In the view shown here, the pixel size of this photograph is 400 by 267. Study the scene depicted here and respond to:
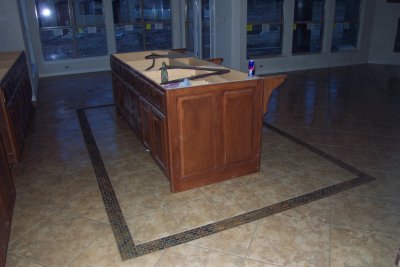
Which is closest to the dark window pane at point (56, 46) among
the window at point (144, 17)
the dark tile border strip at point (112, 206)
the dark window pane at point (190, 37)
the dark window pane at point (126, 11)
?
the window at point (144, 17)

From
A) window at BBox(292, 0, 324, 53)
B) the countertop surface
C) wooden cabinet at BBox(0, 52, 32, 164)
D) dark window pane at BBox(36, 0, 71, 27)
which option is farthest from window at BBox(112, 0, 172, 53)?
wooden cabinet at BBox(0, 52, 32, 164)

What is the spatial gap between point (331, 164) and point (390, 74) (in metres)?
5.77

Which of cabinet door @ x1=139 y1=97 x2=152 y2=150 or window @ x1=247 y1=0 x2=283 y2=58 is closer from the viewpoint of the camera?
cabinet door @ x1=139 y1=97 x2=152 y2=150

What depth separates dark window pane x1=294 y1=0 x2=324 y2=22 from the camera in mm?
8631

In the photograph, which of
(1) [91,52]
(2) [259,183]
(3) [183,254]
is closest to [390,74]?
(2) [259,183]

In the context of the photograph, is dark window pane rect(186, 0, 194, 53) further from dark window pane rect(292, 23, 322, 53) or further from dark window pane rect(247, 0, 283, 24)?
dark window pane rect(292, 23, 322, 53)

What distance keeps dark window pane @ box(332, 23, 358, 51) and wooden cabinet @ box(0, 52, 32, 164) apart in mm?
8302

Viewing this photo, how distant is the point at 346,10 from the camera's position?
30.9 feet

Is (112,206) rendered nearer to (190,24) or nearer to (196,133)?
(196,133)

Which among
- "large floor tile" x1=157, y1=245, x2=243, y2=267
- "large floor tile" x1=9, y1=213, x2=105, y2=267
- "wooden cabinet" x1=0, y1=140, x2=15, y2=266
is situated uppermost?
"wooden cabinet" x1=0, y1=140, x2=15, y2=266

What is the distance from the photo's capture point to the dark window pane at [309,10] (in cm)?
863

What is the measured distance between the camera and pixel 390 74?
7.89 metres

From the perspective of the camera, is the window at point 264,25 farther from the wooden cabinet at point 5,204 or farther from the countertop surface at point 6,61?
the wooden cabinet at point 5,204

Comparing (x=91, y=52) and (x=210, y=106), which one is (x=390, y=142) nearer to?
(x=210, y=106)
